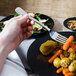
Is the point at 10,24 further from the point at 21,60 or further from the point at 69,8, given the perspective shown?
the point at 69,8

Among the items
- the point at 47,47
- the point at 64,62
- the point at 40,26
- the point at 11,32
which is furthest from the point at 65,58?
the point at 40,26

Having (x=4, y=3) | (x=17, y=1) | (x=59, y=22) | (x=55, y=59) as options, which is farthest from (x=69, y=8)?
(x=55, y=59)

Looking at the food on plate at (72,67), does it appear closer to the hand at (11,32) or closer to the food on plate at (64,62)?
the food on plate at (64,62)

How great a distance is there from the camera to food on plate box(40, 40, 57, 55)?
98 cm

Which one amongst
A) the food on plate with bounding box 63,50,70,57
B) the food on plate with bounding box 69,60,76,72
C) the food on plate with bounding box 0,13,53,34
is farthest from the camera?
the food on plate with bounding box 0,13,53,34

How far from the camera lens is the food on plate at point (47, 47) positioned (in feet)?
3.22

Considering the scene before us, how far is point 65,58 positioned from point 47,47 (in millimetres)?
140

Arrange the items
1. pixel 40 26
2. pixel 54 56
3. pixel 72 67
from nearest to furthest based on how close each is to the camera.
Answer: pixel 72 67, pixel 54 56, pixel 40 26

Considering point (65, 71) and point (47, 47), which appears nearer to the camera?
point (65, 71)

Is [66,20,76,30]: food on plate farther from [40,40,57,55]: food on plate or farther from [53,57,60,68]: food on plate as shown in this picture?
[53,57,60,68]: food on plate

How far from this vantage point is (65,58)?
35.8 inches

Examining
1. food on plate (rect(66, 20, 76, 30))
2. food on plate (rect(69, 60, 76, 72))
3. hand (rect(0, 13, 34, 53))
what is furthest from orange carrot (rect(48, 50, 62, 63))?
food on plate (rect(66, 20, 76, 30))

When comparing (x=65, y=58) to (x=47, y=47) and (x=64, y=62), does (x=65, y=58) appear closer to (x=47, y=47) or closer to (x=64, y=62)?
(x=64, y=62)

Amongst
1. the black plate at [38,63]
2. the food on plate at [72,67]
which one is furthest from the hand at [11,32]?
the food on plate at [72,67]
